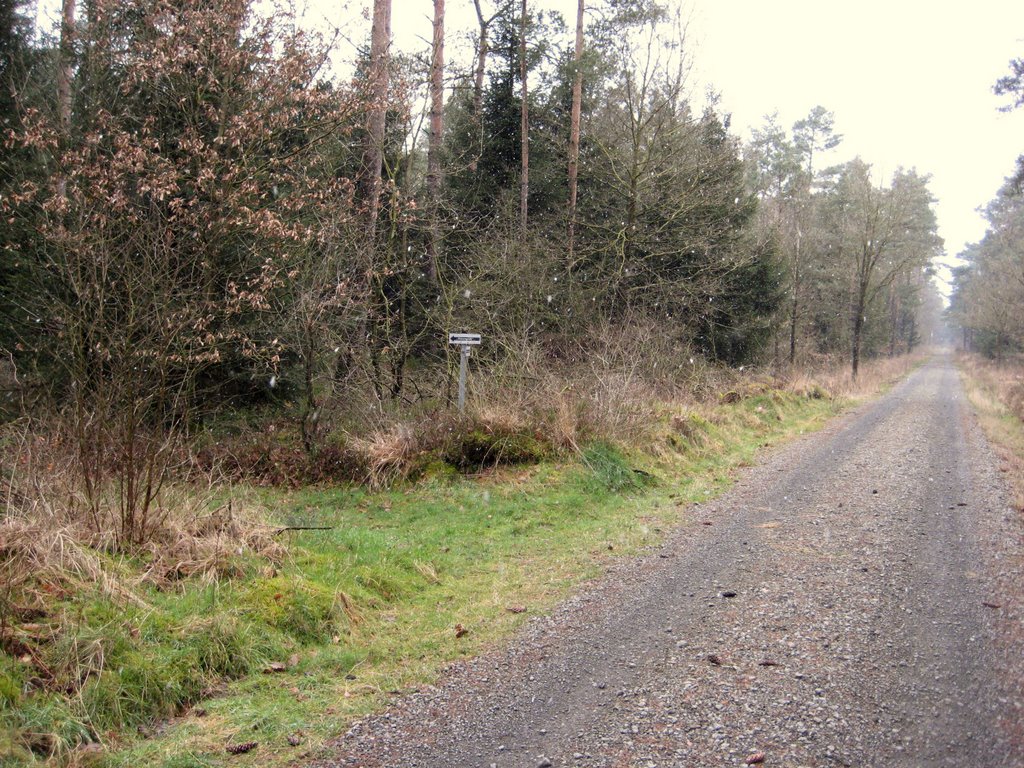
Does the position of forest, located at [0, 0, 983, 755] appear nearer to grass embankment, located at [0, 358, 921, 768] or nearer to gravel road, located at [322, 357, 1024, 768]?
grass embankment, located at [0, 358, 921, 768]

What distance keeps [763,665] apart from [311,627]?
125 inches

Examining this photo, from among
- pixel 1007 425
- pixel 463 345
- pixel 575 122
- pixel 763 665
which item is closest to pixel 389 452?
pixel 463 345

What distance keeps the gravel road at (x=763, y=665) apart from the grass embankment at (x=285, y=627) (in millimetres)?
419

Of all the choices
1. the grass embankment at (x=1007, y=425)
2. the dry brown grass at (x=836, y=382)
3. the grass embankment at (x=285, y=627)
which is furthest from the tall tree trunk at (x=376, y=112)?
the dry brown grass at (x=836, y=382)

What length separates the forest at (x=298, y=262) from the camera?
6.32 meters

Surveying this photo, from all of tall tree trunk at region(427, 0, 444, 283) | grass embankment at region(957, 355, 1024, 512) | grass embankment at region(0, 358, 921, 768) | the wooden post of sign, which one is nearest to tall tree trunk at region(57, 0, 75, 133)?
tall tree trunk at region(427, 0, 444, 283)

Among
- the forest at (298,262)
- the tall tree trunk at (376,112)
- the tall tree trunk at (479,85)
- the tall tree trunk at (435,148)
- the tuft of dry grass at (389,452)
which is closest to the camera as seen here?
the forest at (298,262)

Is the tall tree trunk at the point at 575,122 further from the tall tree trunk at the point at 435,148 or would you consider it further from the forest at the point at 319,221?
the tall tree trunk at the point at 435,148

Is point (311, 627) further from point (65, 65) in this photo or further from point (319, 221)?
point (65, 65)

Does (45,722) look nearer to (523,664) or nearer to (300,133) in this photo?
→ (523,664)

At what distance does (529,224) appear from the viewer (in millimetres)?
19297

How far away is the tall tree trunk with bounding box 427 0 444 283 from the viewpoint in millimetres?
14117

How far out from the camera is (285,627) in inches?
199

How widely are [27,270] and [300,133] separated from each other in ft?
17.2
